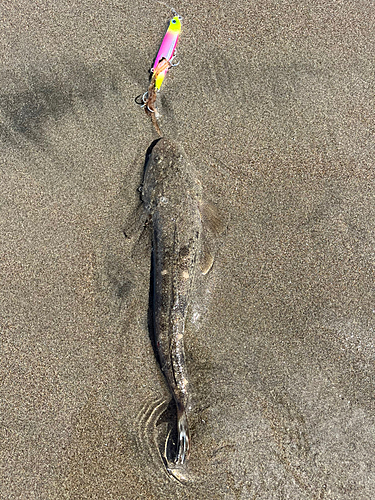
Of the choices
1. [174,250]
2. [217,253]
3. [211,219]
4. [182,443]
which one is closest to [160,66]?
[211,219]

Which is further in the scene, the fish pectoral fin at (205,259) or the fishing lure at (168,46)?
the fishing lure at (168,46)

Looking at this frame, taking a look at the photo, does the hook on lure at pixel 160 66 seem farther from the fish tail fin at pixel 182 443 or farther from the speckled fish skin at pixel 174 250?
the fish tail fin at pixel 182 443

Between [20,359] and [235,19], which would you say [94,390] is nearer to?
[20,359]

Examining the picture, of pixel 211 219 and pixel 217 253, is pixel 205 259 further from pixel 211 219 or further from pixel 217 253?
pixel 211 219

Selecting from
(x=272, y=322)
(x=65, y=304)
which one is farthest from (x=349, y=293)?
(x=65, y=304)

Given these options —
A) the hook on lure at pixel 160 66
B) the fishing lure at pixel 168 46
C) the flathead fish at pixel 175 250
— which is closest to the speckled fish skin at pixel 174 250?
the flathead fish at pixel 175 250

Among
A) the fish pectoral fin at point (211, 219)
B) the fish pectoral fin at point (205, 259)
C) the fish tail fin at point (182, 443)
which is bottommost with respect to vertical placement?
the fish tail fin at point (182, 443)

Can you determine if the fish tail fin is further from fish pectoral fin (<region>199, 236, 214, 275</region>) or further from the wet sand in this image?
fish pectoral fin (<region>199, 236, 214, 275</region>)

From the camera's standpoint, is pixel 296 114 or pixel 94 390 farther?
pixel 296 114
